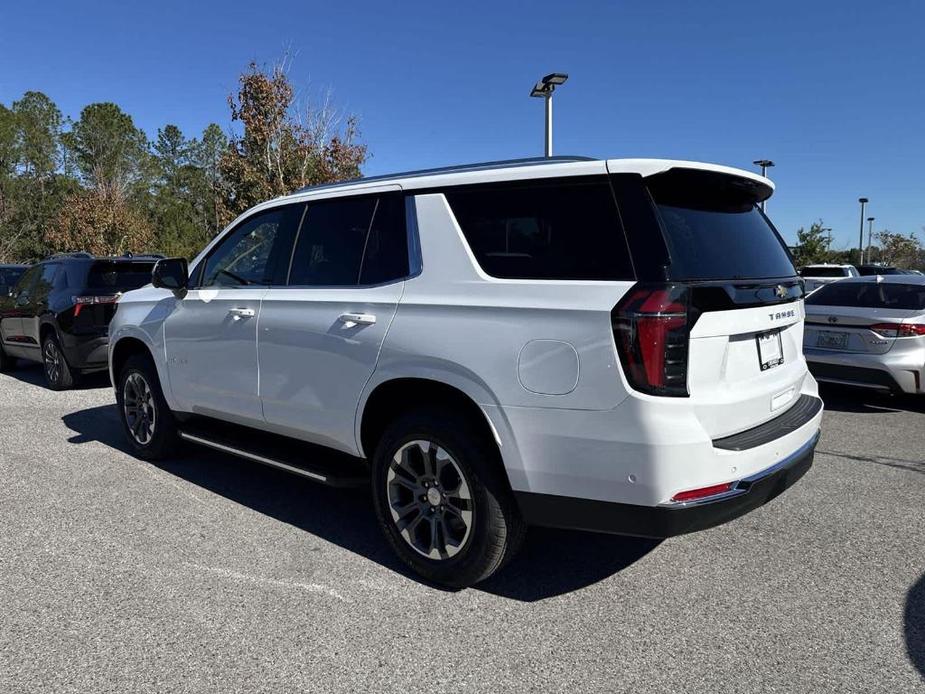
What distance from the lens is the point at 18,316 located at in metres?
9.81

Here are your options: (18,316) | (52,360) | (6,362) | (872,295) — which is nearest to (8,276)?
(6,362)

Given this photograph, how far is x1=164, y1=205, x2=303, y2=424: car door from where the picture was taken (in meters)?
4.32

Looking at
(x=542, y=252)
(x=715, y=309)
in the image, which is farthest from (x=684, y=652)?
(x=542, y=252)

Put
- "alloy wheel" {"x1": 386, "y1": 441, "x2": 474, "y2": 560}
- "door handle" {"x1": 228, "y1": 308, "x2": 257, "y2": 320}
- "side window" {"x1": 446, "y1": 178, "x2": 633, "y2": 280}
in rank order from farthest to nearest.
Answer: "door handle" {"x1": 228, "y1": 308, "x2": 257, "y2": 320} → "alloy wheel" {"x1": 386, "y1": 441, "x2": 474, "y2": 560} → "side window" {"x1": 446, "y1": 178, "x2": 633, "y2": 280}

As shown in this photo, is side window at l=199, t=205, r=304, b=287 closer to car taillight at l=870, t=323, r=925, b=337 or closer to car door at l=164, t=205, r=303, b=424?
car door at l=164, t=205, r=303, b=424

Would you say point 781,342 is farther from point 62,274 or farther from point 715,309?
point 62,274

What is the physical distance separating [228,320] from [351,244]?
1.14m

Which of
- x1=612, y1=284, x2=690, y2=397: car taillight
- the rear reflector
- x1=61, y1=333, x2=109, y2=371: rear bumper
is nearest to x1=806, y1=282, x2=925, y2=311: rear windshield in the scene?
A: the rear reflector

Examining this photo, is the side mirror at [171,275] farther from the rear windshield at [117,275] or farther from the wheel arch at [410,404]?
the rear windshield at [117,275]

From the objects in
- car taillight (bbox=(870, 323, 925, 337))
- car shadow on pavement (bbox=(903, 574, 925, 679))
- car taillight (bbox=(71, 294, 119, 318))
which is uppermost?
car taillight (bbox=(71, 294, 119, 318))

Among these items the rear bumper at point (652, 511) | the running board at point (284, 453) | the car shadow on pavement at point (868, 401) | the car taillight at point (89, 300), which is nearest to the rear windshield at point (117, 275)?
the car taillight at point (89, 300)

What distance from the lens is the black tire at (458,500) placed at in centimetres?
313

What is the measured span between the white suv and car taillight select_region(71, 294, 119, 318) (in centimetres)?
545

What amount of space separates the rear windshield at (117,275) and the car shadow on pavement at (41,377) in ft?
3.85
